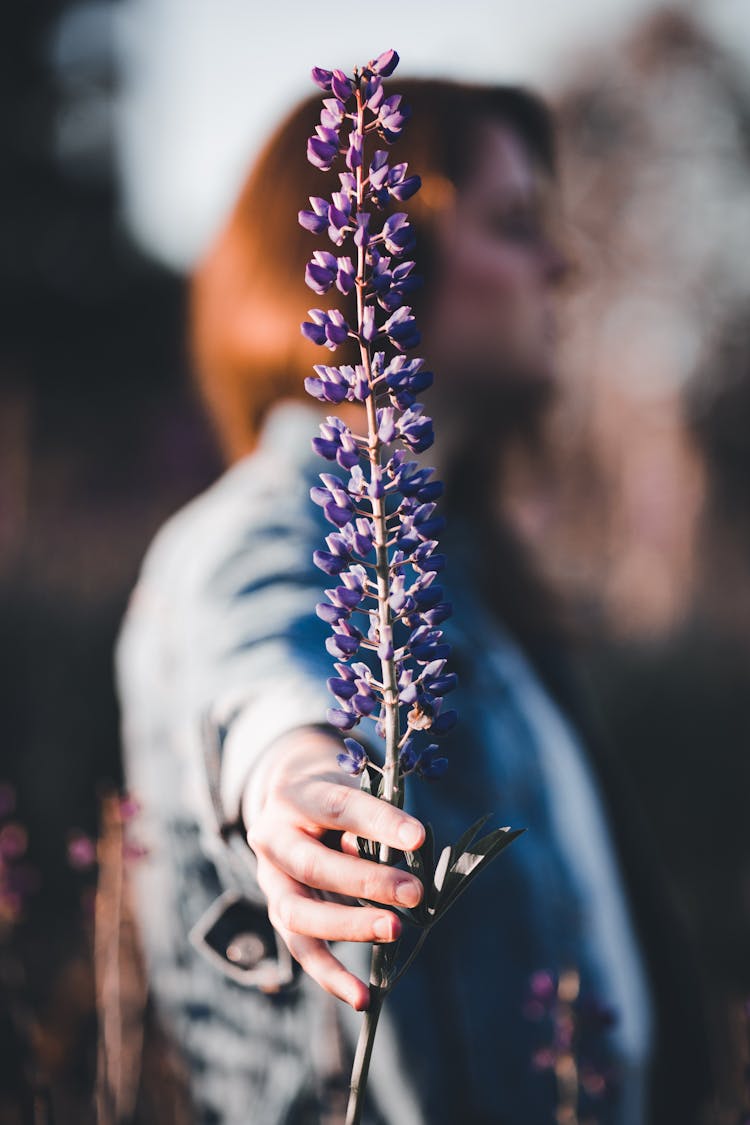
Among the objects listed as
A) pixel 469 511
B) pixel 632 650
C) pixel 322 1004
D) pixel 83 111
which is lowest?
pixel 632 650

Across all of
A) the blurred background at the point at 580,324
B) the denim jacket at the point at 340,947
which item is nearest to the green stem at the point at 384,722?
the denim jacket at the point at 340,947

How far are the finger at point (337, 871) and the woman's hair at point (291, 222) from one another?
1257 mm

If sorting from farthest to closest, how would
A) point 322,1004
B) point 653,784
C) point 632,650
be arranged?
1. point 632,650
2. point 653,784
3. point 322,1004

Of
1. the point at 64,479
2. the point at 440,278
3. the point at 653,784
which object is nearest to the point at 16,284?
the point at 64,479

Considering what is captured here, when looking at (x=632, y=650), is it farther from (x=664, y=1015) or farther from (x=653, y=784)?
(x=664, y=1015)

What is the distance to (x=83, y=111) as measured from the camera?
573 inches

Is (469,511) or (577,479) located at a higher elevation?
(469,511)

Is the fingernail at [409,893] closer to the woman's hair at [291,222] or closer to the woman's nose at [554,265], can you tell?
the woman's hair at [291,222]

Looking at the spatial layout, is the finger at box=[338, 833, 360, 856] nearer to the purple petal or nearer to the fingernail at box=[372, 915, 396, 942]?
the fingernail at box=[372, 915, 396, 942]

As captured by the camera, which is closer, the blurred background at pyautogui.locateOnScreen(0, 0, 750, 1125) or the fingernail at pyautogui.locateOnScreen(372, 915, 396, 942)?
the fingernail at pyautogui.locateOnScreen(372, 915, 396, 942)

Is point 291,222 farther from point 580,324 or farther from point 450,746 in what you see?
point 580,324

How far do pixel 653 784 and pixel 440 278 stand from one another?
20.1 feet

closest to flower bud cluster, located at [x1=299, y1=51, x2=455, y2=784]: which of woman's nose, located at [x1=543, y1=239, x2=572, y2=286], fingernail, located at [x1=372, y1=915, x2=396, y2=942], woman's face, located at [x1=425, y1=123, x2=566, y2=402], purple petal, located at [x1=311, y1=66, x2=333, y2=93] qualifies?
purple petal, located at [x1=311, y1=66, x2=333, y2=93]

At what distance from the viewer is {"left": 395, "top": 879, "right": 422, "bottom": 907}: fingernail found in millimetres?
708
